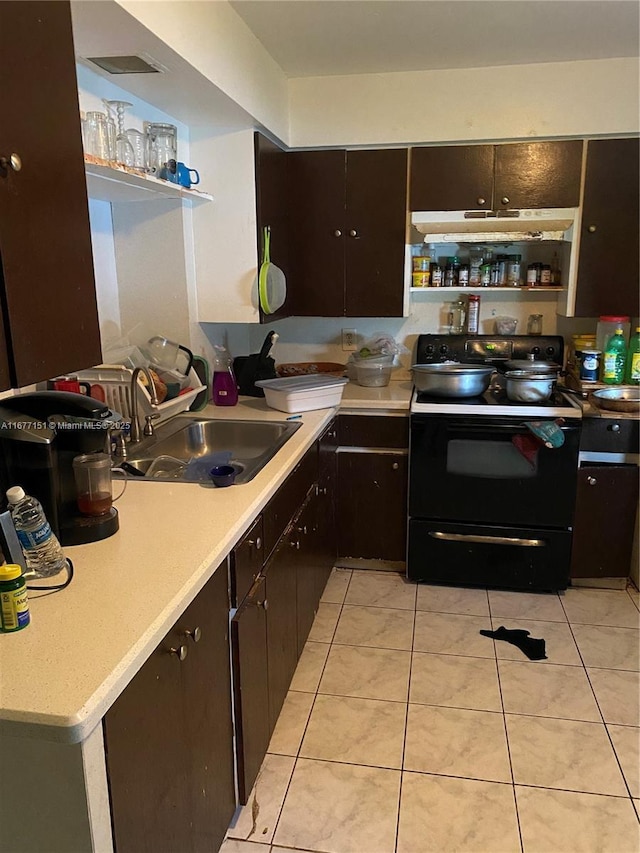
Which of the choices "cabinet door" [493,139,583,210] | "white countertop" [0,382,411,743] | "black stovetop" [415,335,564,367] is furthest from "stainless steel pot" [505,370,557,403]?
"white countertop" [0,382,411,743]

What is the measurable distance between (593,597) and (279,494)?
1742 mm

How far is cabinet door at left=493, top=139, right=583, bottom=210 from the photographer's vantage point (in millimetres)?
2912

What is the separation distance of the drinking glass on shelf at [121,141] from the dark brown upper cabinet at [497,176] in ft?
4.61

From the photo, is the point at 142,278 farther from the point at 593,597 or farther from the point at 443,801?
the point at 593,597

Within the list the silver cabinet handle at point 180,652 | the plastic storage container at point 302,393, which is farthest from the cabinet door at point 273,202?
the silver cabinet handle at point 180,652

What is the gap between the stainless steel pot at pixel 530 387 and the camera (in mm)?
2822

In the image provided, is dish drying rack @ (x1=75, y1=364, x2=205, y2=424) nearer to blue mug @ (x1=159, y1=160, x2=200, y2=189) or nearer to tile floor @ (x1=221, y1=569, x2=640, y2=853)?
blue mug @ (x1=159, y1=160, x2=200, y2=189)

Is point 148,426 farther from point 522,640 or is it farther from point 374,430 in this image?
point 522,640

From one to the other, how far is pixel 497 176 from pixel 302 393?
53.3 inches

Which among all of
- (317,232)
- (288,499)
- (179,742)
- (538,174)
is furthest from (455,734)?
(538,174)

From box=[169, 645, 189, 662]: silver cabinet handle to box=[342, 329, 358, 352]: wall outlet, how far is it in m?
2.46

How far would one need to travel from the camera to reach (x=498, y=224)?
299cm

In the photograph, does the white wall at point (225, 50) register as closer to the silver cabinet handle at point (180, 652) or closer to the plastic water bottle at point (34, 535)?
the plastic water bottle at point (34, 535)

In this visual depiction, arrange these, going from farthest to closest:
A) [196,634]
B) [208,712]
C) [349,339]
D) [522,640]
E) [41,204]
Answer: [349,339] < [522,640] < [208,712] < [196,634] < [41,204]
